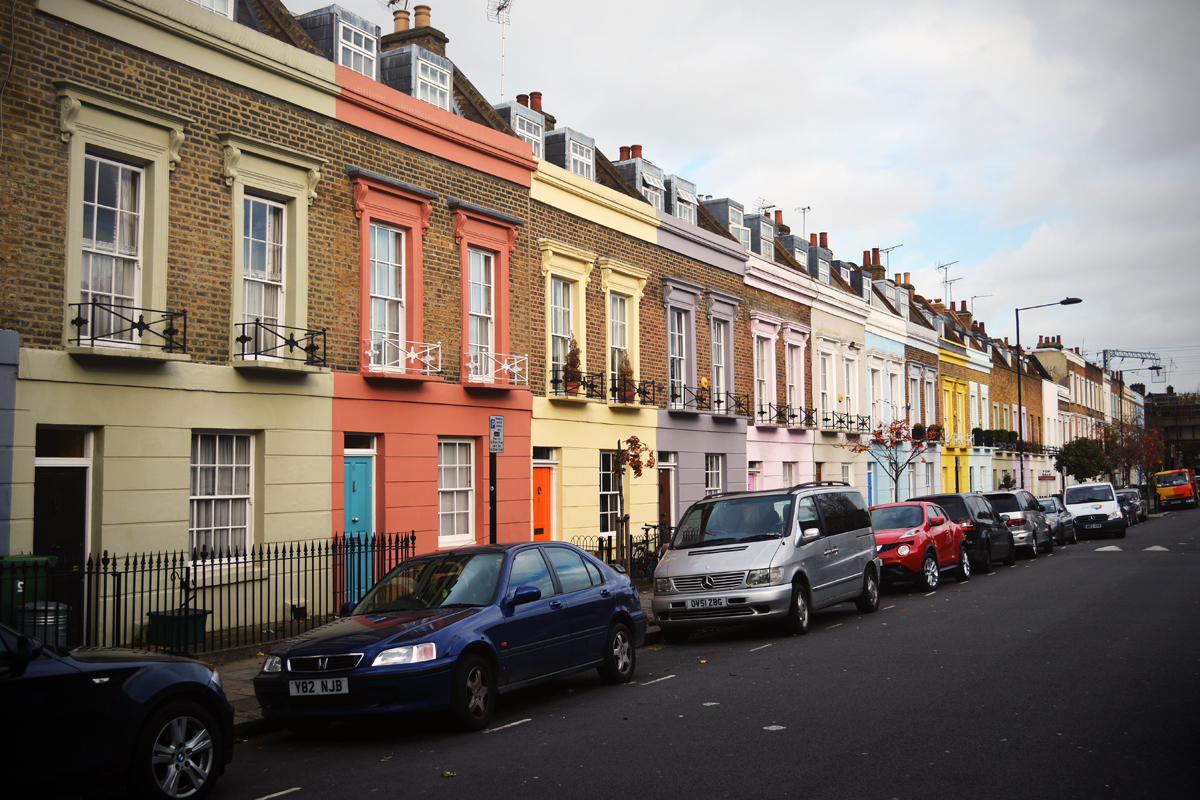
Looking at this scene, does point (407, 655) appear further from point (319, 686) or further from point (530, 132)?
point (530, 132)

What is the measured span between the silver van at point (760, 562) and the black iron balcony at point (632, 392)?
7.33 metres

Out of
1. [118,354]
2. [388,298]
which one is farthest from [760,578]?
[118,354]

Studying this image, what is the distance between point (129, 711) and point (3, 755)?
31.9 inches

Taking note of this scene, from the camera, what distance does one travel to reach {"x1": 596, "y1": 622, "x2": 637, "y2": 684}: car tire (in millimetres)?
10875

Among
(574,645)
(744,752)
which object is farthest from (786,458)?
(744,752)

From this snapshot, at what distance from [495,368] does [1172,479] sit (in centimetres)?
6700

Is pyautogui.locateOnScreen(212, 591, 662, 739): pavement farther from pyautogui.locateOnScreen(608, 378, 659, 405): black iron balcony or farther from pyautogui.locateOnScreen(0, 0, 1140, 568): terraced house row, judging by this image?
pyautogui.locateOnScreen(608, 378, 659, 405): black iron balcony

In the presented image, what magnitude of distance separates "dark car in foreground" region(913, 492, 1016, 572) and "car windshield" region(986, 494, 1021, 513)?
3.35 meters

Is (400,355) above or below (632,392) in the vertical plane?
above

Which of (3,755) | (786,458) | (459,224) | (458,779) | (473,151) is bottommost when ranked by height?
(458,779)

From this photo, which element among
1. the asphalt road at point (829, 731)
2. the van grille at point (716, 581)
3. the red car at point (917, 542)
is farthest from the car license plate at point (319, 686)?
the red car at point (917, 542)

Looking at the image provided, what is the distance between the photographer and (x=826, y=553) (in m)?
15.4

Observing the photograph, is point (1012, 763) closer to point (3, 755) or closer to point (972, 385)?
point (3, 755)

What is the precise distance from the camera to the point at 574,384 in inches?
844
